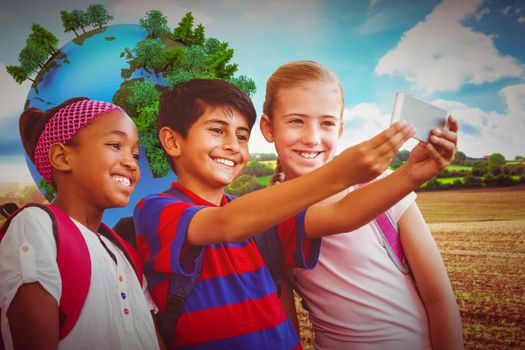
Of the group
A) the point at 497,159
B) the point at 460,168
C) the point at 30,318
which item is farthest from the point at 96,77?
the point at 497,159

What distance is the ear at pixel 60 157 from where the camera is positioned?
81cm

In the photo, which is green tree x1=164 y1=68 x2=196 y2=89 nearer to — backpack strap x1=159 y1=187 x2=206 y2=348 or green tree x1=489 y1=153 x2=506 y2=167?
backpack strap x1=159 y1=187 x2=206 y2=348

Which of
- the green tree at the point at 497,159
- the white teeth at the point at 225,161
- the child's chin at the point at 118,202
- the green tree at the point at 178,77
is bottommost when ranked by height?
the child's chin at the point at 118,202

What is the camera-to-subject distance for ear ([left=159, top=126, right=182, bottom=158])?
954mm

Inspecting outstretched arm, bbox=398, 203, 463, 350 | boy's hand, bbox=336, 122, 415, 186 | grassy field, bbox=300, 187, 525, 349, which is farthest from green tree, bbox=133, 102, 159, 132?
grassy field, bbox=300, 187, 525, 349

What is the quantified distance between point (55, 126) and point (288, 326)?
71cm

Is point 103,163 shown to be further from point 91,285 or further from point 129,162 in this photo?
point 91,285

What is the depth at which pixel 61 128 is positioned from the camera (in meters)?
0.83

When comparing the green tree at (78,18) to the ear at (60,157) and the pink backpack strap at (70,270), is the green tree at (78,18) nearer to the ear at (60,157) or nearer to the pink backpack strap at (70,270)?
the ear at (60,157)

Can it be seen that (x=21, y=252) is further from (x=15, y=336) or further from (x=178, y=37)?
(x=178, y=37)

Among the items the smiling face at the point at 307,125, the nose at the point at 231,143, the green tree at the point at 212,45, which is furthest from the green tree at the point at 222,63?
the nose at the point at 231,143

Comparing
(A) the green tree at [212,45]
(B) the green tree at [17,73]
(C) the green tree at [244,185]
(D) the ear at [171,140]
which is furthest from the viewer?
(C) the green tree at [244,185]

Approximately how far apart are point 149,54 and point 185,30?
7.1 inches

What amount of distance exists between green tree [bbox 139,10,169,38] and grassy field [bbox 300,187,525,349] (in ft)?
4.23
